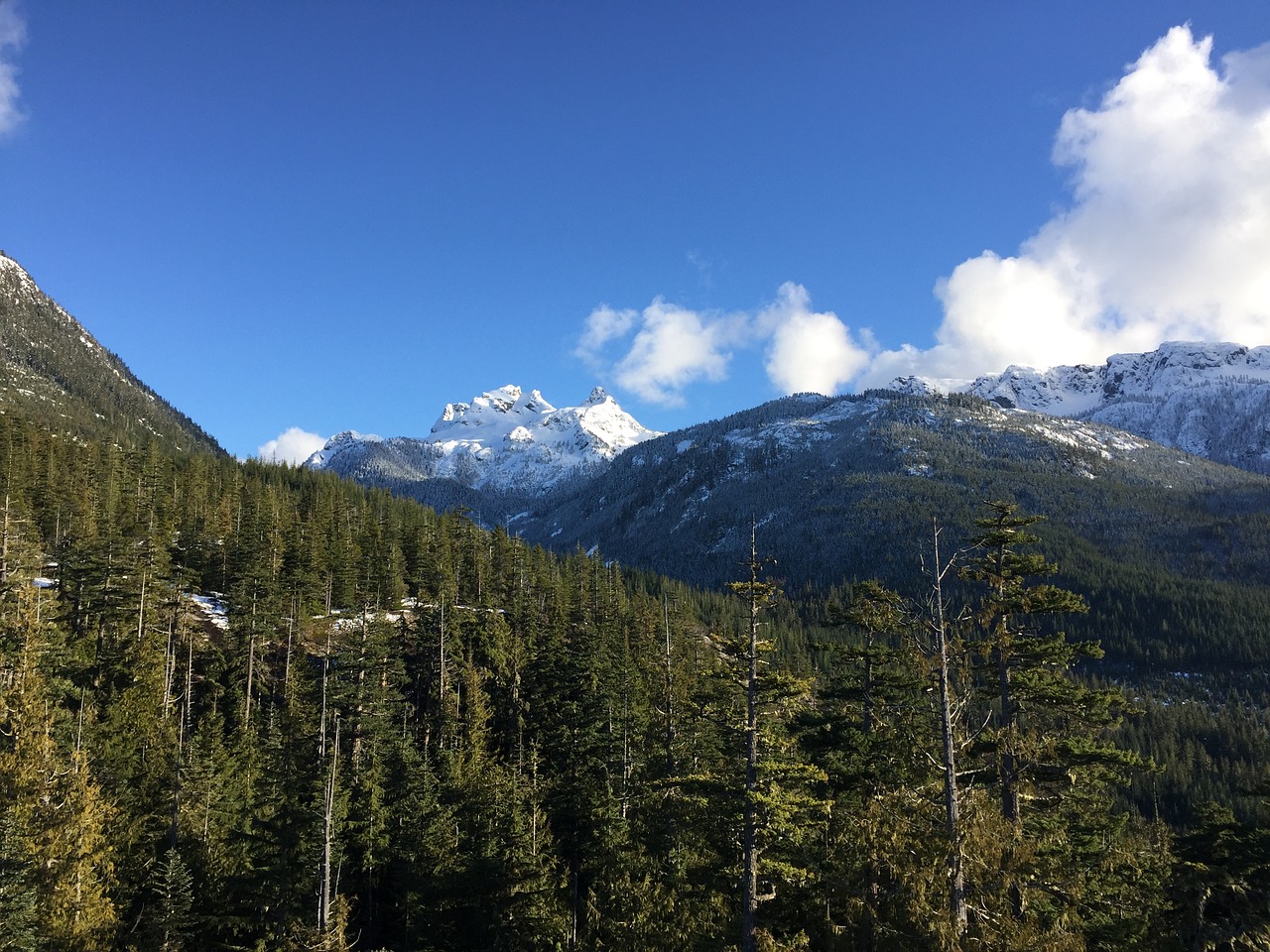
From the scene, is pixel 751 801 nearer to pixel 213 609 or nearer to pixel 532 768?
pixel 532 768

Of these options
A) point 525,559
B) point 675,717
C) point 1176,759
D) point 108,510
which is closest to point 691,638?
point 525,559

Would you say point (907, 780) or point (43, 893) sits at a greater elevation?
point (907, 780)

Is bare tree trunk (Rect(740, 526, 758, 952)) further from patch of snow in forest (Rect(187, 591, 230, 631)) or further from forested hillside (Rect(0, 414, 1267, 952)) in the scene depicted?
patch of snow in forest (Rect(187, 591, 230, 631))

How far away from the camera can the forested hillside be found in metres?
16.9

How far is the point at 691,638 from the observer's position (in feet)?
309

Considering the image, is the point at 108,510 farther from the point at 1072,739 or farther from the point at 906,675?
the point at 1072,739

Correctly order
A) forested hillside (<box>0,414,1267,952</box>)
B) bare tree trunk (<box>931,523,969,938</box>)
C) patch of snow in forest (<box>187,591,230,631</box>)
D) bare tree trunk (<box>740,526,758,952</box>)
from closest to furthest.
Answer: bare tree trunk (<box>931,523,969,938</box>) → forested hillside (<box>0,414,1267,952</box>) → bare tree trunk (<box>740,526,758,952</box>) → patch of snow in forest (<box>187,591,230,631</box>)

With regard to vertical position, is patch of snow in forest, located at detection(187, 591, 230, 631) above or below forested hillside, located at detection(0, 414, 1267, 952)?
above

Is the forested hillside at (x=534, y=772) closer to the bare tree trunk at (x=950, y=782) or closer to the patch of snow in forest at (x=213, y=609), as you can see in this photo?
the bare tree trunk at (x=950, y=782)

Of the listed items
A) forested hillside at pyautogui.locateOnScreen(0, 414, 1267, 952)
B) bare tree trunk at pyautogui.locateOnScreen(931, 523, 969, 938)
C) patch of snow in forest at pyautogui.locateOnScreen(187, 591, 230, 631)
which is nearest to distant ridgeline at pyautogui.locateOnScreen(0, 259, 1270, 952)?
bare tree trunk at pyautogui.locateOnScreen(931, 523, 969, 938)

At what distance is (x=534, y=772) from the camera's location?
47.6m

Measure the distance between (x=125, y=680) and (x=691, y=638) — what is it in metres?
64.2

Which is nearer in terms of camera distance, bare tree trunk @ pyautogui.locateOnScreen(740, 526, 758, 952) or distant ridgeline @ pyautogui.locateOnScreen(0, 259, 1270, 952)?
distant ridgeline @ pyautogui.locateOnScreen(0, 259, 1270, 952)

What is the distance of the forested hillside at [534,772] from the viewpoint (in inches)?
664
